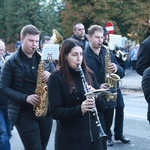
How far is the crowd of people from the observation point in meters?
3.27

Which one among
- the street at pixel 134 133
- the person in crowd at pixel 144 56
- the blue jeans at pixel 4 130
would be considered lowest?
the street at pixel 134 133

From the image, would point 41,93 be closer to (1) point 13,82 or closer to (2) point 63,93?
(1) point 13,82

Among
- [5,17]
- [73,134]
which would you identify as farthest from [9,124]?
[5,17]

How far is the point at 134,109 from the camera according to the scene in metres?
9.93

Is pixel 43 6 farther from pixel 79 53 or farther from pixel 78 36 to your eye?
pixel 79 53

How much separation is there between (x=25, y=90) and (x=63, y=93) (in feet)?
3.34

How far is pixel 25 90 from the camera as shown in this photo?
4.19 metres

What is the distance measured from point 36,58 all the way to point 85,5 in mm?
23998

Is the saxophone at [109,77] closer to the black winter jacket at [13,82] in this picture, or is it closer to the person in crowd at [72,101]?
the black winter jacket at [13,82]

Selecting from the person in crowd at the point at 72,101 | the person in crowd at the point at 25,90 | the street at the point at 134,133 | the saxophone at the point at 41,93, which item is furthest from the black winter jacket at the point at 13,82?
the street at the point at 134,133

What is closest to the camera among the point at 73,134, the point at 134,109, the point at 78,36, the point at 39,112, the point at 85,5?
the point at 73,134

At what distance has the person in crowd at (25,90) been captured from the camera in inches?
161

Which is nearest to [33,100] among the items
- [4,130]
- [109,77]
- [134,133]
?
[4,130]

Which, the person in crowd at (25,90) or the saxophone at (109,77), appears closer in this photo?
the person in crowd at (25,90)
